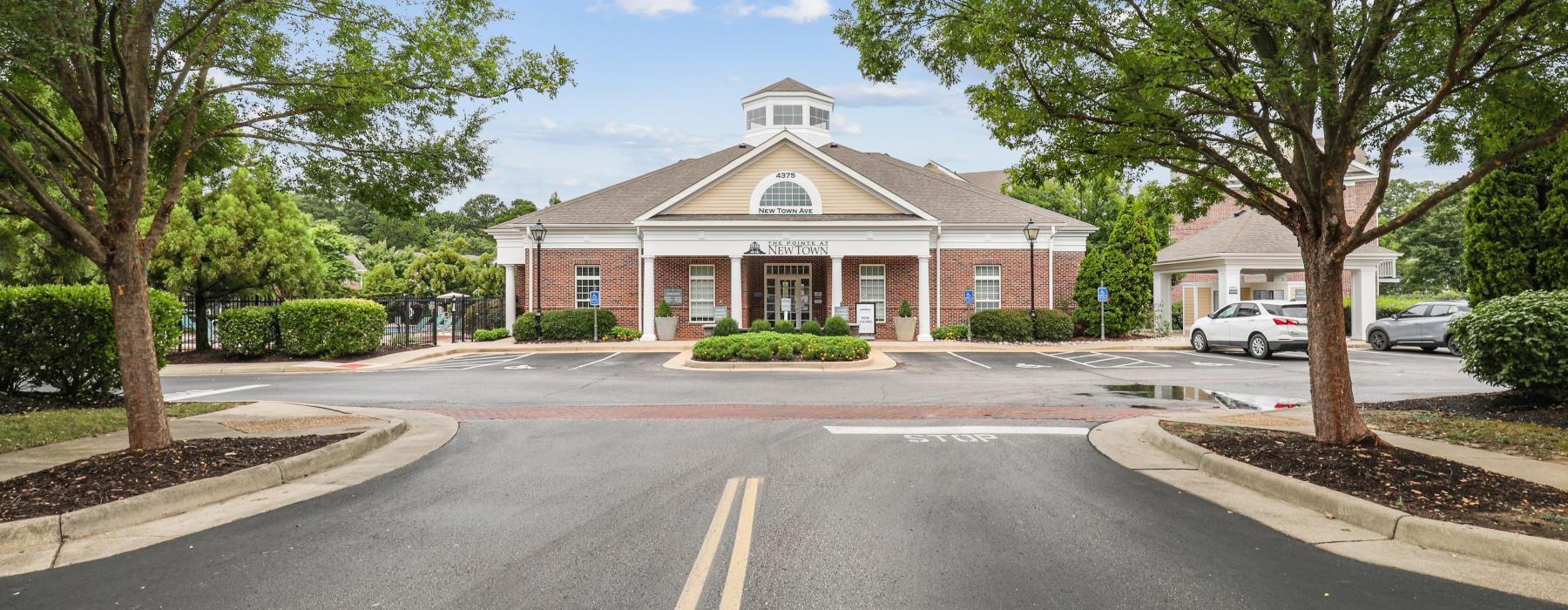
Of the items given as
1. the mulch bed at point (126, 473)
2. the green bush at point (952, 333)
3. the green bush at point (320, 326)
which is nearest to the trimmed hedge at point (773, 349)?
the green bush at point (952, 333)

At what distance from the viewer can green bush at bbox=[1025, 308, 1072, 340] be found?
27.1m

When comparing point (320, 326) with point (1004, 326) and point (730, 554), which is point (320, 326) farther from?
point (1004, 326)

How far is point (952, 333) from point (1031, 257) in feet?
12.5

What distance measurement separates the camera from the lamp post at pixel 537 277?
27.6m

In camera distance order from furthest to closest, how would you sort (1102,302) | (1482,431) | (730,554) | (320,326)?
(1102,302) < (320,326) < (1482,431) < (730,554)

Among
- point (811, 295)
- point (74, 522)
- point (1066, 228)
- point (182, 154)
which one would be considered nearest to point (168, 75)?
point (182, 154)

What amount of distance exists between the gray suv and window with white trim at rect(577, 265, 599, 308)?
82.2ft

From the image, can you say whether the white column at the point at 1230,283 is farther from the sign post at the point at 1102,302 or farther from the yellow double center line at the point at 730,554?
the yellow double center line at the point at 730,554

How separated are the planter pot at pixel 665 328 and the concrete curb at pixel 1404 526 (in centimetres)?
2221

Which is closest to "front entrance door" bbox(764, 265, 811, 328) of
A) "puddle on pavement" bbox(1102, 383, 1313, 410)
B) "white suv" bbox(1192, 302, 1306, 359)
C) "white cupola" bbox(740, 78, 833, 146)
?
"white cupola" bbox(740, 78, 833, 146)

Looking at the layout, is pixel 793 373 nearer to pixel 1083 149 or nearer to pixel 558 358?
pixel 558 358

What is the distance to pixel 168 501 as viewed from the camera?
5.84 metres

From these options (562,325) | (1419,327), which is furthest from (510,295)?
(1419,327)

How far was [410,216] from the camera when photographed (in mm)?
9742
